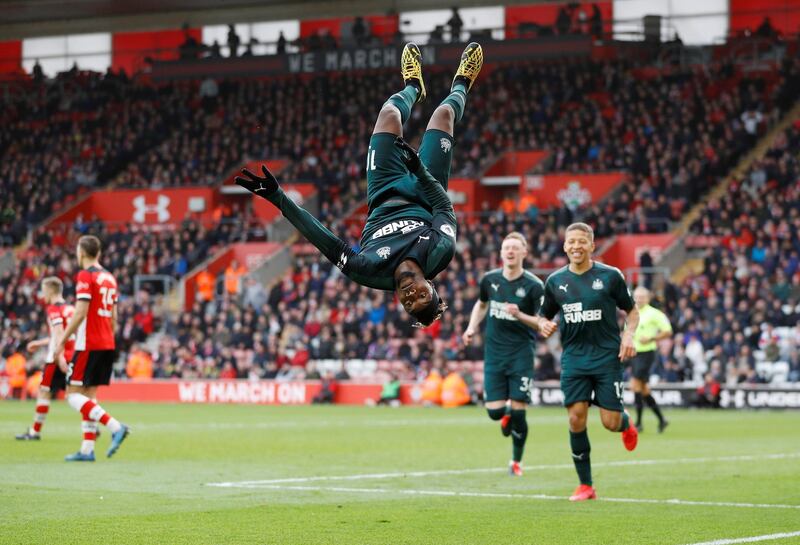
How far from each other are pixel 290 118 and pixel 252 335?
1437 cm

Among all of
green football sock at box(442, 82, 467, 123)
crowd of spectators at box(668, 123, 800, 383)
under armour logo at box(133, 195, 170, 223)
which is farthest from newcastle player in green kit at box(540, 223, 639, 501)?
under armour logo at box(133, 195, 170, 223)

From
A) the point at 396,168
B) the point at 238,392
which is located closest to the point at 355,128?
the point at 238,392

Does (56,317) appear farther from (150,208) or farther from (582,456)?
(150,208)

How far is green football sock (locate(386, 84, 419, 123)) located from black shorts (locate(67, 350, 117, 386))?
19.9 feet

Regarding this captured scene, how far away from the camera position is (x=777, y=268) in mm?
32250

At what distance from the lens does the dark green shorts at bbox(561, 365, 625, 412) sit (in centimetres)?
1162

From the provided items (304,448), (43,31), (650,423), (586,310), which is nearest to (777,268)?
(650,423)

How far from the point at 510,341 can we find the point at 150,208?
116 feet

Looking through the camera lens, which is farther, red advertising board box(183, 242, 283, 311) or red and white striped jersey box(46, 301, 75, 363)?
red advertising board box(183, 242, 283, 311)

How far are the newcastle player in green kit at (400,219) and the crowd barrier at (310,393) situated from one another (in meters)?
19.9

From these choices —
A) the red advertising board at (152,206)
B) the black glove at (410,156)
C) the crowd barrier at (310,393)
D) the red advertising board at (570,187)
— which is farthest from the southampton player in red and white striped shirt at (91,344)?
the red advertising board at (152,206)

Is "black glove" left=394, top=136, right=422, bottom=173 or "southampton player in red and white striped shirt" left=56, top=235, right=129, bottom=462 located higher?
"black glove" left=394, top=136, right=422, bottom=173

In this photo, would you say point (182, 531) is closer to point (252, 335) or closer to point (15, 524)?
point (15, 524)

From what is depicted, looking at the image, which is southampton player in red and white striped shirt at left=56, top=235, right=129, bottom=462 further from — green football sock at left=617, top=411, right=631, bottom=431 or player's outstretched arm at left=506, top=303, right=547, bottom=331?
green football sock at left=617, top=411, right=631, bottom=431
